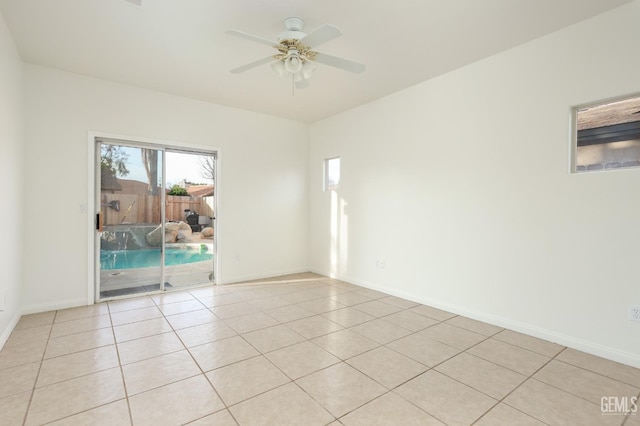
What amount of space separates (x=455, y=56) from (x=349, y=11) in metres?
1.37

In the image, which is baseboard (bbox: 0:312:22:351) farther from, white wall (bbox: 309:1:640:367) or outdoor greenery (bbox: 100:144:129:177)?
white wall (bbox: 309:1:640:367)

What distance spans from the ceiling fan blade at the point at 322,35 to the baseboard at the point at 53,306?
12.8ft

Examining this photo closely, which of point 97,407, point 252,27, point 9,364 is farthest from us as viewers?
point 252,27

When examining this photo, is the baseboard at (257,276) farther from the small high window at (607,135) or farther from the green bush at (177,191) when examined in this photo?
the small high window at (607,135)

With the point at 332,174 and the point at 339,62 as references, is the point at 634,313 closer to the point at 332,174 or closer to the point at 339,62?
the point at 339,62

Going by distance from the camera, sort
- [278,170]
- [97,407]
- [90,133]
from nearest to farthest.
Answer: [97,407] → [90,133] → [278,170]

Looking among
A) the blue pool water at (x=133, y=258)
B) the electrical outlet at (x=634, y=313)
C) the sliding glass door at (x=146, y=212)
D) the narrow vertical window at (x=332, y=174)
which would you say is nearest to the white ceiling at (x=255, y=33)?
the sliding glass door at (x=146, y=212)

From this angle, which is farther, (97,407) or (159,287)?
(159,287)

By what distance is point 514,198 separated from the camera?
3047 mm

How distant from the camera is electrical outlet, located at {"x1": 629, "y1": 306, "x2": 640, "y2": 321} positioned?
7.79 feet

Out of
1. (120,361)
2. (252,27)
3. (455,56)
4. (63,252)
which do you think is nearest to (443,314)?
(455,56)

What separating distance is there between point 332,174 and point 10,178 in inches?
158

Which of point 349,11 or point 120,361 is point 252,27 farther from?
point 120,361

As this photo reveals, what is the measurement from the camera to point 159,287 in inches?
174
